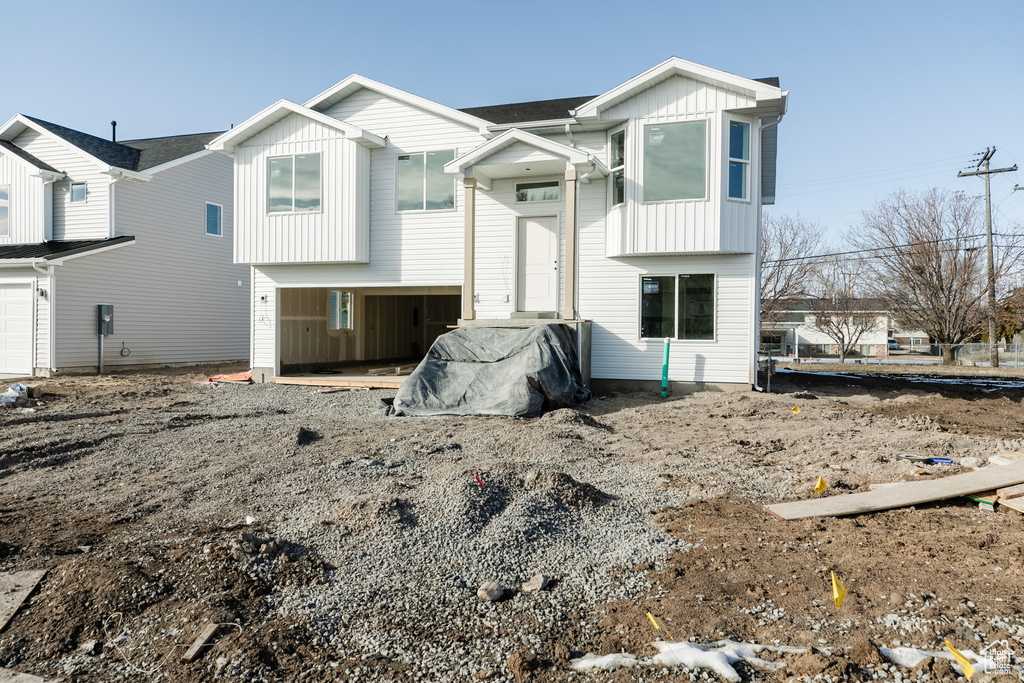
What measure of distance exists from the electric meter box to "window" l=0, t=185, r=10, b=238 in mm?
4432

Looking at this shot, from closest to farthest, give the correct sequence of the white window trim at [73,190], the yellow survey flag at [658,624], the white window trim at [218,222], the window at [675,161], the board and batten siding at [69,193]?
the yellow survey flag at [658,624]
the window at [675,161]
the board and batten siding at [69,193]
the white window trim at [73,190]
the white window trim at [218,222]

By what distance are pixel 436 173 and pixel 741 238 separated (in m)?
6.36

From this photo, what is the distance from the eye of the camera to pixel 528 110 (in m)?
14.6

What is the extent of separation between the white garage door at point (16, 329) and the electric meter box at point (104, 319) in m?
1.45

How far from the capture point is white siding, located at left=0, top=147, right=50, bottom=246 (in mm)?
17750

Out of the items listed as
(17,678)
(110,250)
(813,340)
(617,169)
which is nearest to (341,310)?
(110,250)

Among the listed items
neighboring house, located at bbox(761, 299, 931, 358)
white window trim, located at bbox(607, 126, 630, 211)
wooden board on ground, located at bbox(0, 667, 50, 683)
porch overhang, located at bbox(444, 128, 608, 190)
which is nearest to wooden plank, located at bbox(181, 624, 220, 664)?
wooden board on ground, located at bbox(0, 667, 50, 683)

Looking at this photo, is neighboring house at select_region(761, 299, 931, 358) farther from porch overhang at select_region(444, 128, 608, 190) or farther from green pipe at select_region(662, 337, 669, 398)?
porch overhang at select_region(444, 128, 608, 190)

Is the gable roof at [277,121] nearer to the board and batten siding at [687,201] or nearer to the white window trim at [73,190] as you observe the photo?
the board and batten siding at [687,201]

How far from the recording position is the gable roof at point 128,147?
17797 mm

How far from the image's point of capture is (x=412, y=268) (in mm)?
13531

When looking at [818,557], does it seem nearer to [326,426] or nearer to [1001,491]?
[1001,491]

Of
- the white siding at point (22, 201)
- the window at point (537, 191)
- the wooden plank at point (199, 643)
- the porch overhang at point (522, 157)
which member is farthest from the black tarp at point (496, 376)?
the white siding at point (22, 201)

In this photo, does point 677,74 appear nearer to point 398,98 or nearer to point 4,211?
point 398,98
